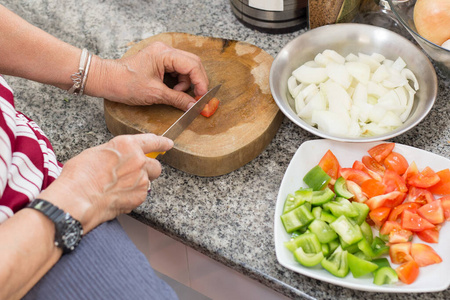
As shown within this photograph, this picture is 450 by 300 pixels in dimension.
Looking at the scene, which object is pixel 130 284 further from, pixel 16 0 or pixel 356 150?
pixel 16 0

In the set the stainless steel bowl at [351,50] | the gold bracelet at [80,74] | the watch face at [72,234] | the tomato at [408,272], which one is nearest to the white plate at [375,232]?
the tomato at [408,272]

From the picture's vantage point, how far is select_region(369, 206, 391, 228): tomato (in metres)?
0.85

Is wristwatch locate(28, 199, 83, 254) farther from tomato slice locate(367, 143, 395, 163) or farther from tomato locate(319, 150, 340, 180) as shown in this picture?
tomato slice locate(367, 143, 395, 163)

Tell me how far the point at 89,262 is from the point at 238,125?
1.54 ft

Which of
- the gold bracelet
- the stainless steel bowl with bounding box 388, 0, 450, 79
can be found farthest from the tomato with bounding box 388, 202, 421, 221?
the gold bracelet

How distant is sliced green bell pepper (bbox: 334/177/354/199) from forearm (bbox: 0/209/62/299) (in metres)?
0.53

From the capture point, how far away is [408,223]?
0.83m

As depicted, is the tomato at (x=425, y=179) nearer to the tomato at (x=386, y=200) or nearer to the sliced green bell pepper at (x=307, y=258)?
the tomato at (x=386, y=200)

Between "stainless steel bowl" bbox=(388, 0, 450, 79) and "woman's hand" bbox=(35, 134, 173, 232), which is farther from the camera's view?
"stainless steel bowl" bbox=(388, 0, 450, 79)

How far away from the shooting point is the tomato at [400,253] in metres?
0.80

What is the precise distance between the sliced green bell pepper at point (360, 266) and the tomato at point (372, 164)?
23 cm

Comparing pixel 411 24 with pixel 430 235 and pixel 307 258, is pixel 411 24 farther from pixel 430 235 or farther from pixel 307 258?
pixel 307 258

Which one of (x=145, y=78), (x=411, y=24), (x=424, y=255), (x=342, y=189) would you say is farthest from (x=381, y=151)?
(x=145, y=78)

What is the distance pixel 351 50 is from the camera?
1144mm
